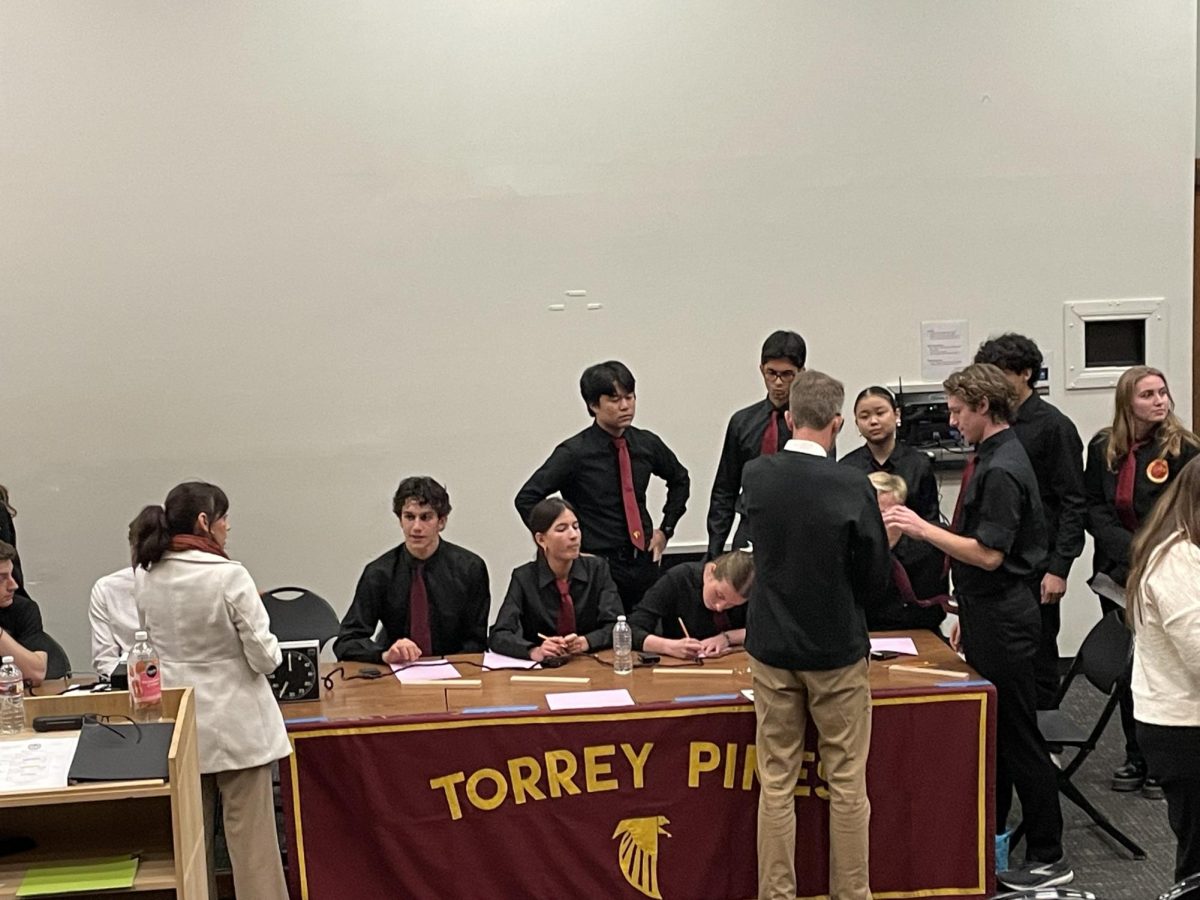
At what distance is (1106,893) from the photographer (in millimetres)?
4152

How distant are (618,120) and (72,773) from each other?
432 centimetres

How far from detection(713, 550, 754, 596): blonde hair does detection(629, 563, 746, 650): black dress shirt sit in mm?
210

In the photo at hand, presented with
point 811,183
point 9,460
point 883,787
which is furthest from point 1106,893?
point 9,460

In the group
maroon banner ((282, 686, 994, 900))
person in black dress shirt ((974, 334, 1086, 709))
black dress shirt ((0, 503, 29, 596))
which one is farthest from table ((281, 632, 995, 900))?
black dress shirt ((0, 503, 29, 596))

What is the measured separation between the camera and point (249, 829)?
381 centimetres

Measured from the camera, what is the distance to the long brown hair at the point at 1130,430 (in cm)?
481

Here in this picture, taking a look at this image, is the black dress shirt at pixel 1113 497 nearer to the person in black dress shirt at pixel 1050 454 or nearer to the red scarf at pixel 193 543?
the person in black dress shirt at pixel 1050 454

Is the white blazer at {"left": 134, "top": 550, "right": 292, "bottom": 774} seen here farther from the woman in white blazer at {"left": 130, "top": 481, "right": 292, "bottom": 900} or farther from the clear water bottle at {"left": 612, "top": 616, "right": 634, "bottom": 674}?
the clear water bottle at {"left": 612, "top": 616, "right": 634, "bottom": 674}

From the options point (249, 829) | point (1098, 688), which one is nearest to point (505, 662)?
point (249, 829)

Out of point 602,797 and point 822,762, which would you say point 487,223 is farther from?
point 822,762

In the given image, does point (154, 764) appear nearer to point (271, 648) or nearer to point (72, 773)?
point (72, 773)

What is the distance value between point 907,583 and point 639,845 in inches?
57.9

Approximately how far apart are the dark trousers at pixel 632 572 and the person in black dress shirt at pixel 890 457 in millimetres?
938

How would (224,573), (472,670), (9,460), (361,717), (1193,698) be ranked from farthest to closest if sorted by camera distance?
(9,460) → (472,670) → (361,717) → (224,573) → (1193,698)
